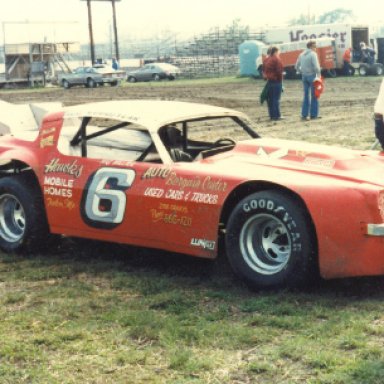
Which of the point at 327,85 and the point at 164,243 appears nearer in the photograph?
the point at 164,243

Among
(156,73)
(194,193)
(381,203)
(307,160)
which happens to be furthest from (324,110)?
(156,73)

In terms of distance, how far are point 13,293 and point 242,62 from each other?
42055mm

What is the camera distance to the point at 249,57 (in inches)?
1825

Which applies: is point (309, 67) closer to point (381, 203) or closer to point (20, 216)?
point (20, 216)

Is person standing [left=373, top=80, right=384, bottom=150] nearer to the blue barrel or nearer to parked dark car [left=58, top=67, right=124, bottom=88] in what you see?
parked dark car [left=58, top=67, right=124, bottom=88]

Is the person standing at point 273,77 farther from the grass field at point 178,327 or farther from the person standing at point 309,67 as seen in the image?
the grass field at point 178,327

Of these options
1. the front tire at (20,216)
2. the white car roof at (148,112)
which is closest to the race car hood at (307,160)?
the white car roof at (148,112)

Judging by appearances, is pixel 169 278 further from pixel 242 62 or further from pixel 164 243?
pixel 242 62

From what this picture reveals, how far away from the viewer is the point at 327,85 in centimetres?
3331

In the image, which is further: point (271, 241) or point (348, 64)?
point (348, 64)

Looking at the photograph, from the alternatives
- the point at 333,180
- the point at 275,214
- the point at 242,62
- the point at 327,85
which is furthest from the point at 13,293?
the point at 242,62

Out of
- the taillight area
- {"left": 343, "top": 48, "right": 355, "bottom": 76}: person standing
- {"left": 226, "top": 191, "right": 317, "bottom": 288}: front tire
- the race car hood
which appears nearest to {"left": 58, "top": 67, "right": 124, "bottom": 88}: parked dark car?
{"left": 343, "top": 48, "right": 355, "bottom": 76}: person standing

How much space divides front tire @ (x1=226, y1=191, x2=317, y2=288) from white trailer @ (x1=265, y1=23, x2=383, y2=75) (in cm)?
3566

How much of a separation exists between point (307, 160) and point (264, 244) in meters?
0.74
